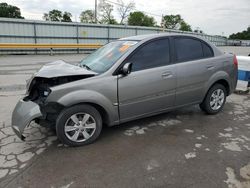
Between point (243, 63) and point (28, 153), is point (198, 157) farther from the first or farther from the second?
point (243, 63)

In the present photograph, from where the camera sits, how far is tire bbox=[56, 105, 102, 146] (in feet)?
10.6

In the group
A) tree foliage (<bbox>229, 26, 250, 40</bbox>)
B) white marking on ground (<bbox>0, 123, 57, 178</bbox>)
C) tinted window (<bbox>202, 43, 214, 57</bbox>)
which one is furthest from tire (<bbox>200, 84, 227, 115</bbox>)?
tree foliage (<bbox>229, 26, 250, 40</bbox>)

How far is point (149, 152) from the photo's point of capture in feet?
10.6

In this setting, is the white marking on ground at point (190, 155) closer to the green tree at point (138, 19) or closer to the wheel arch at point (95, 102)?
the wheel arch at point (95, 102)

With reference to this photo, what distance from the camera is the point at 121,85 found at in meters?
3.49

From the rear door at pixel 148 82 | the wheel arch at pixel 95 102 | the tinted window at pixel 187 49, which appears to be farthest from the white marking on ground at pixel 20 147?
the tinted window at pixel 187 49

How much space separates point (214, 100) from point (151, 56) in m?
1.90

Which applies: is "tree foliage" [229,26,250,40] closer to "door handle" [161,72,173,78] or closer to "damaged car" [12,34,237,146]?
"damaged car" [12,34,237,146]

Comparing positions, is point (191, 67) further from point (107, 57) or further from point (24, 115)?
point (24, 115)

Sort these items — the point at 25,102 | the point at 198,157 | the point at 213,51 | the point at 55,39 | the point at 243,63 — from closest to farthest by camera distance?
the point at 198,157
the point at 25,102
the point at 213,51
the point at 243,63
the point at 55,39

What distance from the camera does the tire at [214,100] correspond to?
15.2 feet

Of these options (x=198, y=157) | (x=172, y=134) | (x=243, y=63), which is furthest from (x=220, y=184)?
(x=243, y=63)

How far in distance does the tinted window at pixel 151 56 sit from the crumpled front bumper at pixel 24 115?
1615 mm

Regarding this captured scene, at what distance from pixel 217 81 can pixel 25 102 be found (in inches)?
147
